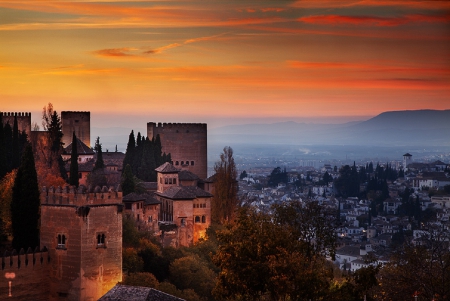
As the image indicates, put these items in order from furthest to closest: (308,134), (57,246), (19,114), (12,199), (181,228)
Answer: (308,134)
(19,114)
(181,228)
(12,199)
(57,246)

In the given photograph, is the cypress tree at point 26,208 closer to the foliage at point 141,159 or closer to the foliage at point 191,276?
the foliage at point 191,276

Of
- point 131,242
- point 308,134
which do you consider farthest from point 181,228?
point 308,134

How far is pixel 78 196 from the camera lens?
1260 inches

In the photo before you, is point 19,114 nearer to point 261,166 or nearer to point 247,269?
point 247,269

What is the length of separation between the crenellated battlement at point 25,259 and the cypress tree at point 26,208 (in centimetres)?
159

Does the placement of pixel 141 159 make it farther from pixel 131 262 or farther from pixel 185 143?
pixel 131 262

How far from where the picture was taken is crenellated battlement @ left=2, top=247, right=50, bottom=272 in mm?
30609

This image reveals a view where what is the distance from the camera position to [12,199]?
3422 centimetres

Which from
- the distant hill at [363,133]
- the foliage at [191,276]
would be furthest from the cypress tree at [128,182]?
the distant hill at [363,133]

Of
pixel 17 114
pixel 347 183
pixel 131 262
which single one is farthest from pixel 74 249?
pixel 347 183

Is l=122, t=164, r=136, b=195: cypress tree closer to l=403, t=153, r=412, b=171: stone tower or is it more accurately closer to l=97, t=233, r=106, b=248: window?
l=97, t=233, r=106, b=248: window

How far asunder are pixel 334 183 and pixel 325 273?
126 meters

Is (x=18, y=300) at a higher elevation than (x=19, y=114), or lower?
lower

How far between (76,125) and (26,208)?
3024 centimetres
